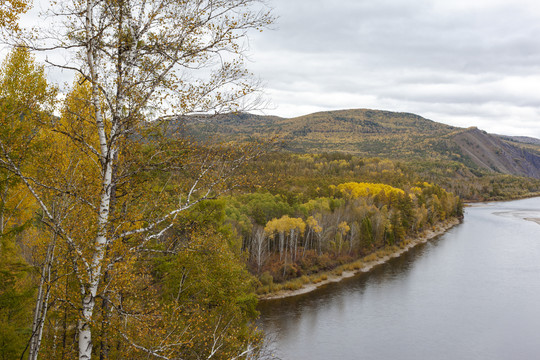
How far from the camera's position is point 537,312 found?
28.9 m

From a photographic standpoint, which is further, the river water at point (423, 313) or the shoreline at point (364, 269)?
the shoreline at point (364, 269)

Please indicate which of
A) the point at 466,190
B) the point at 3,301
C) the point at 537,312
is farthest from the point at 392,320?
the point at 466,190

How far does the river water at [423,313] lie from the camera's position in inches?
926

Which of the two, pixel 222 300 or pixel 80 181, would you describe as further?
pixel 222 300

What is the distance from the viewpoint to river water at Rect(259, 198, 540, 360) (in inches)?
926

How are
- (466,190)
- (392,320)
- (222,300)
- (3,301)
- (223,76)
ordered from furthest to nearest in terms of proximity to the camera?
(466,190) → (392,320) → (222,300) → (3,301) → (223,76)

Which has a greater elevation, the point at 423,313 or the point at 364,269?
the point at 364,269

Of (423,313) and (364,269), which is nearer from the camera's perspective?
(423,313)

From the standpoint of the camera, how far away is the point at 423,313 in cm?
2920

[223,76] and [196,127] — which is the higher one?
[223,76]

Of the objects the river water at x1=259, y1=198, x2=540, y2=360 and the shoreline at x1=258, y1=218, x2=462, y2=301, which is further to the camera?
the shoreline at x1=258, y1=218, x2=462, y2=301

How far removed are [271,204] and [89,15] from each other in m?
41.2

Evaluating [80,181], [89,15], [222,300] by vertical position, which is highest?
[89,15]

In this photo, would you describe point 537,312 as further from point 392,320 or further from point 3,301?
point 3,301
